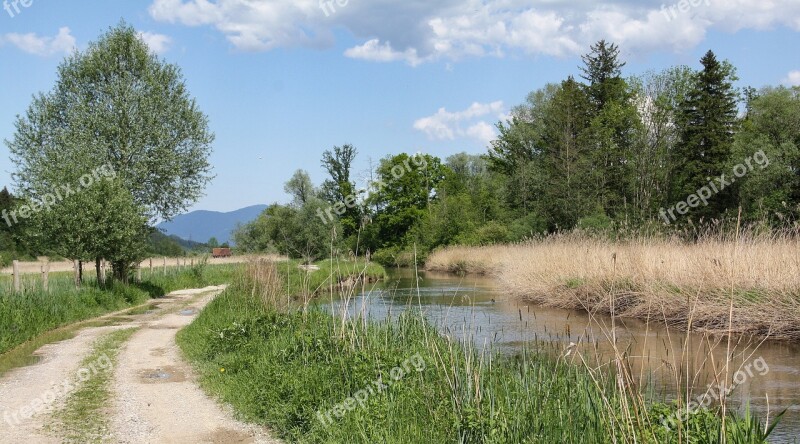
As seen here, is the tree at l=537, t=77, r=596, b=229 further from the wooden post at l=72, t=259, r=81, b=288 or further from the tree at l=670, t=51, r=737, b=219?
the wooden post at l=72, t=259, r=81, b=288

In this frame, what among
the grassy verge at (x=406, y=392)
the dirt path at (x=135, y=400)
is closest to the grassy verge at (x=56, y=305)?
the dirt path at (x=135, y=400)

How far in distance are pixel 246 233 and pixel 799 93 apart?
164 feet

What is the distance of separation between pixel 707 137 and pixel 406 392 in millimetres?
41574

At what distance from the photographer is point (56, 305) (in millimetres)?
A: 17031

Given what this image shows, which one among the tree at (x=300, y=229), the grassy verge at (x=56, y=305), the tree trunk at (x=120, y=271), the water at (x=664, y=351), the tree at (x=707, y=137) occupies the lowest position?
the water at (x=664, y=351)

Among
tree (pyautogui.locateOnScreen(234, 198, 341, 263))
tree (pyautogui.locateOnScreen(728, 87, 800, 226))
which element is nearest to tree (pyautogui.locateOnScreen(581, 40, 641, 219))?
tree (pyautogui.locateOnScreen(728, 87, 800, 226))

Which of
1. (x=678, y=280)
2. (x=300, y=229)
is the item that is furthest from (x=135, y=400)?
(x=300, y=229)

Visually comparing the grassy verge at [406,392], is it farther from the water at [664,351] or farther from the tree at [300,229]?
the tree at [300,229]

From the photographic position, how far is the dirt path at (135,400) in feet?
23.4

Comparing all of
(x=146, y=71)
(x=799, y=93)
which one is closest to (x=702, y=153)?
(x=799, y=93)

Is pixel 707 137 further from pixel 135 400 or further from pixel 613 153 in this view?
pixel 135 400

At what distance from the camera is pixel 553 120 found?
55094 millimetres

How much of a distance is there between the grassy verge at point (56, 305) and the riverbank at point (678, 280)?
38.4ft

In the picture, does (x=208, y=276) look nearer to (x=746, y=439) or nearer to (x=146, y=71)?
(x=146, y=71)
